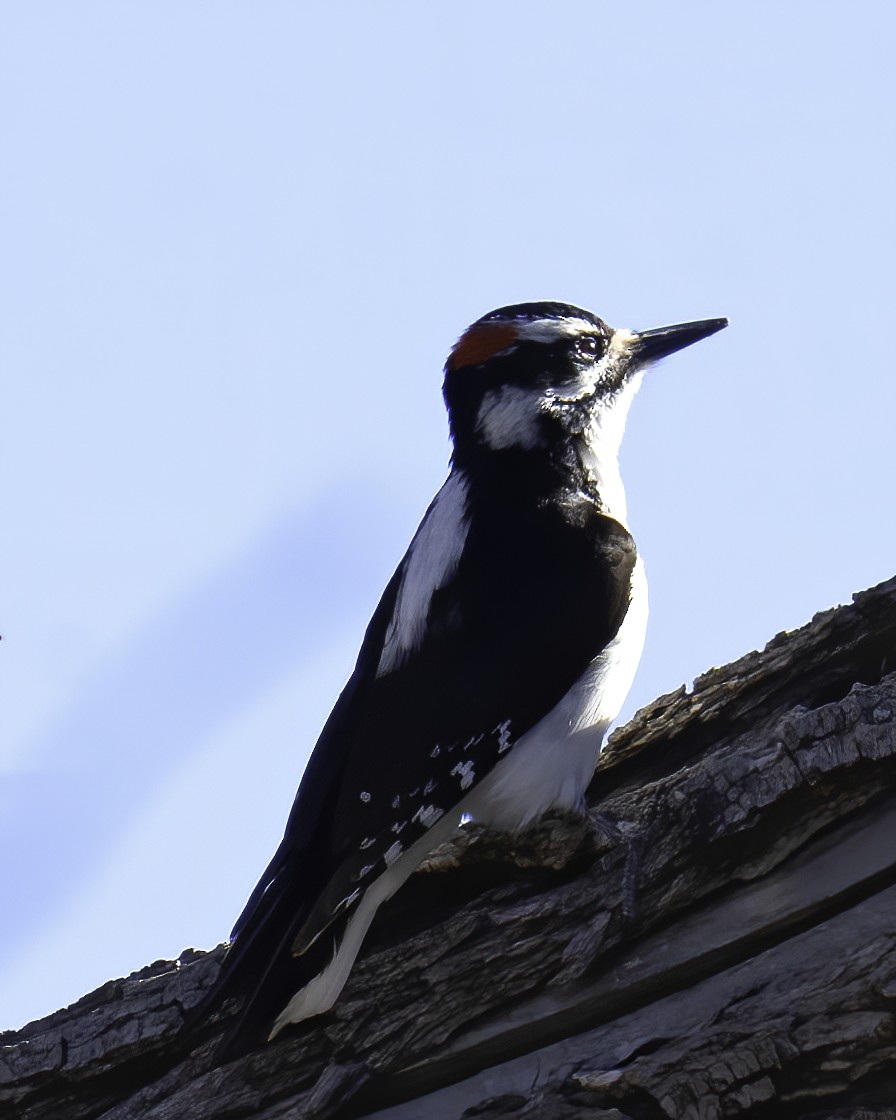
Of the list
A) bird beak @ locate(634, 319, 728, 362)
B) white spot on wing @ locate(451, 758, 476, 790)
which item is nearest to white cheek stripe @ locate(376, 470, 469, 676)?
white spot on wing @ locate(451, 758, 476, 790)

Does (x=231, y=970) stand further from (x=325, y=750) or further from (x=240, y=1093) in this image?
(x=325, y=750)

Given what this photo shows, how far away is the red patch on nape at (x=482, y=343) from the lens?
462cm

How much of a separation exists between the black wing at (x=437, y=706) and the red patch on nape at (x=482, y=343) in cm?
74

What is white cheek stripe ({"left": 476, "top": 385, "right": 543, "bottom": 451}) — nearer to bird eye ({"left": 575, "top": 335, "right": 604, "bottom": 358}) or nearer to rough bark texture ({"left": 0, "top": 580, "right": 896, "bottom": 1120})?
bird eye ({"left": 575, "top": 335, "right": 604, "bottom": 358})

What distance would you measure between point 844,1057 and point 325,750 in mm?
1489

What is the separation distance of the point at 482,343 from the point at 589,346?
37 centimetres

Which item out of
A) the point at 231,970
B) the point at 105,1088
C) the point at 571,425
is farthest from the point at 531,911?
the point at 571,425

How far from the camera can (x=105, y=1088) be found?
3521 mm

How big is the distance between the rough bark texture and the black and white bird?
0.14 meters

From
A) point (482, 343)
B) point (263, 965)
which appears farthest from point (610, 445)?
point (263, 965)

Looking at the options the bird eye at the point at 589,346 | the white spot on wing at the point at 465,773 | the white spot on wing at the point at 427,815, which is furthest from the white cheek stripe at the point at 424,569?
the bird eye at the point at 589,346

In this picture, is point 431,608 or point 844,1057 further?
point 431,608

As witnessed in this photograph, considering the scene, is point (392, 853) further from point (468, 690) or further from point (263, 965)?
point (468, 690)

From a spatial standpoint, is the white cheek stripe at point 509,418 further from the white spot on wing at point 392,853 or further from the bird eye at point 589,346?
the white spot on wing at point 392,853
